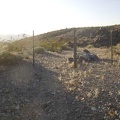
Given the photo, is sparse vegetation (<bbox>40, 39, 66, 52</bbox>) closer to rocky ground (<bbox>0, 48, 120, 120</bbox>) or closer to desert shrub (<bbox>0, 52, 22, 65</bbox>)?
desert shrub (<bbox>0, 52, 22, 65</bbox>)

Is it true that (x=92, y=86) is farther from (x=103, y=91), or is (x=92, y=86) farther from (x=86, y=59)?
(x=86, y=59)

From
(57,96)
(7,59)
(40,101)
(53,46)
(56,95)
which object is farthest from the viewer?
(53,46)

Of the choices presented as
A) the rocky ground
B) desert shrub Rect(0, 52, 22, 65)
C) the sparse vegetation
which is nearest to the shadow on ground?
the rocky ground

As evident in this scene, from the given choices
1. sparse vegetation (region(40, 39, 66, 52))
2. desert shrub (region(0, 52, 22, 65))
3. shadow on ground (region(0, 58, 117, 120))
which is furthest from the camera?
sparse vegetation (region(40, 39, 66, 52))

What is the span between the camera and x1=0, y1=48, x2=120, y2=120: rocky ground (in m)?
8.05

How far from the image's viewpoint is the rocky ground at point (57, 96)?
8047 millimetres

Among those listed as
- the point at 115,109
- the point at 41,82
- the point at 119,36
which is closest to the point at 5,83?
the point at 41,82

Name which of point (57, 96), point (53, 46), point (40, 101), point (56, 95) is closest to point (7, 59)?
point (56, 95)

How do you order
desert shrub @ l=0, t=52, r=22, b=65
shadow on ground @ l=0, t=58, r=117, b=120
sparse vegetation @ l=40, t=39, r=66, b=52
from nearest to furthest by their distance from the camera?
shadow on ground @ l=0, t=58, r=117, b=120
desert shrub @ l=0, t=52, r=22, b=65
sparse vegetation @ l=40, t=39, r=66, b=52

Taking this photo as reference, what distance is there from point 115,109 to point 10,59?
871cm

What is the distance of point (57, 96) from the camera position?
9773mm

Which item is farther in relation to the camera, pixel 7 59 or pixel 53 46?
pixel 53 46

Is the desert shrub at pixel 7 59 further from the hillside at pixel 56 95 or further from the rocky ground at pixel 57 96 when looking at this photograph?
the rocky ground at pixel 57 96

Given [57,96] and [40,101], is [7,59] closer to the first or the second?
[57,96]
